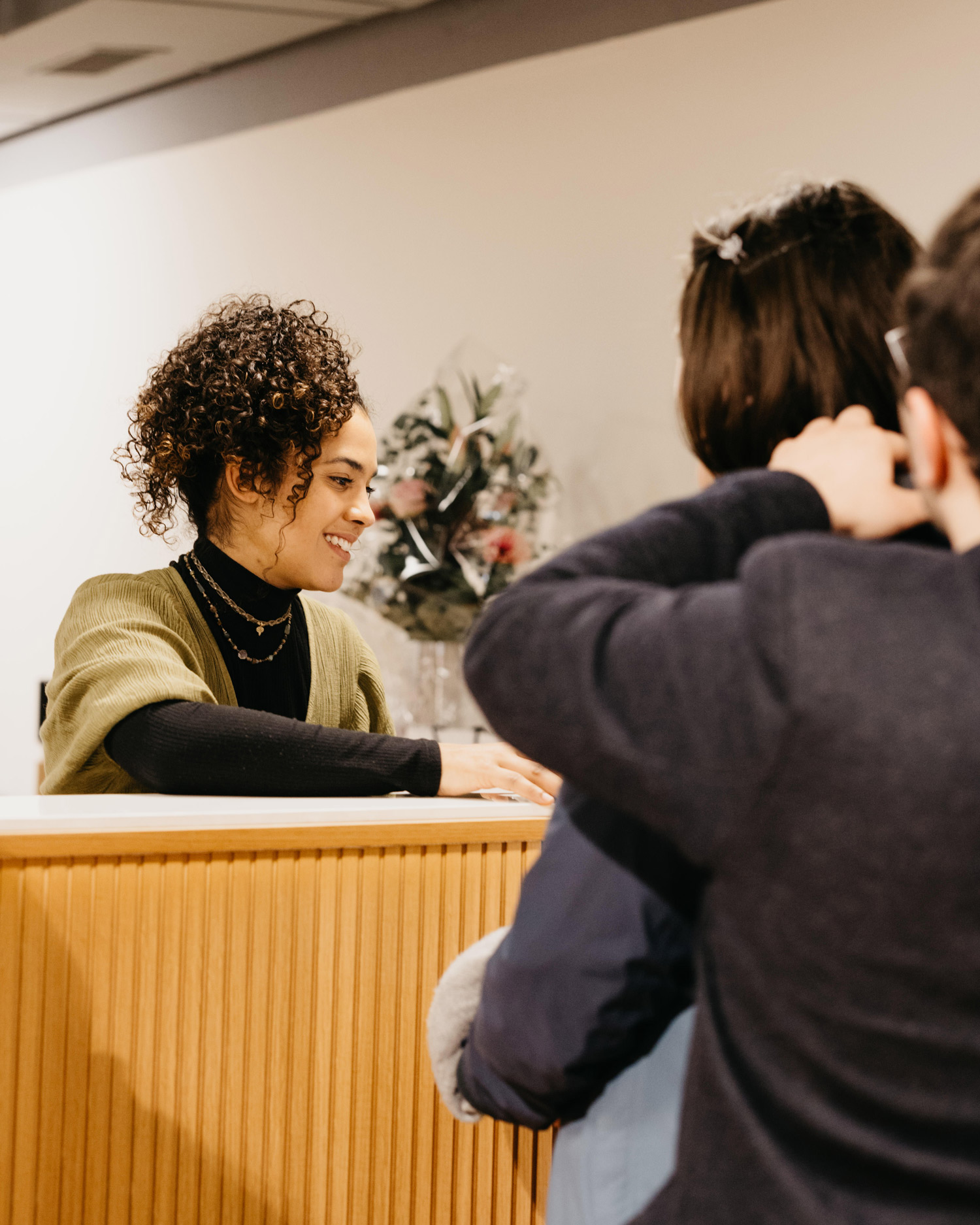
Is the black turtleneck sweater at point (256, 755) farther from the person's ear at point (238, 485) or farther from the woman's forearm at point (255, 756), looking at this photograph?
the person's ear at point (238, 485)

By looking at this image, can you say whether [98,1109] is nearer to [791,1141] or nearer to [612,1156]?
[612,1156]

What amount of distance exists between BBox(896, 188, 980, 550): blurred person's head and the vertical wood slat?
0.56 meters

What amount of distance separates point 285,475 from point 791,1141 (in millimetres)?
1130

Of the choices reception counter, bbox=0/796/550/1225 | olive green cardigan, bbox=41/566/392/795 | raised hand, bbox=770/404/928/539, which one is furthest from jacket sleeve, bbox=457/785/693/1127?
olive green cardigan, bbox=41/566/392/795

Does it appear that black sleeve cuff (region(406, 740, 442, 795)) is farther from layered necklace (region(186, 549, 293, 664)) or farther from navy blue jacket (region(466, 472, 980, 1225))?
navy blue jacket (region(466, 472, 980, 1225))

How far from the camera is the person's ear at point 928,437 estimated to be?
478 millimetres

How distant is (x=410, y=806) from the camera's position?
91 centimetres

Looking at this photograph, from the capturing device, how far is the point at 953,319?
46 cm

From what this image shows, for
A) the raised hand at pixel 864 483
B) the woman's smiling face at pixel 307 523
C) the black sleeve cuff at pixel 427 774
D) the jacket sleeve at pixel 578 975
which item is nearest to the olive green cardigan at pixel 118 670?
the woman's smiling face at pixel 307 523

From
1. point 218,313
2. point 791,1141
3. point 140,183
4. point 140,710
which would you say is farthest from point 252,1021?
point 140,183

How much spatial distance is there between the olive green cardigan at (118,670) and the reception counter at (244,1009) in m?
0.17

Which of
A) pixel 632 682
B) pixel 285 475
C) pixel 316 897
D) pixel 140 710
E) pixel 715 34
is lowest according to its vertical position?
pixel 316 897

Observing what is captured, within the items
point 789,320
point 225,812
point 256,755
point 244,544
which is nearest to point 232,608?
point 244,544

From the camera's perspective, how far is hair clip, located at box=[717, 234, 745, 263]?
0.66 meters
